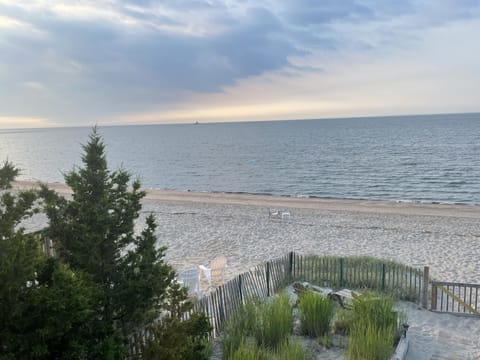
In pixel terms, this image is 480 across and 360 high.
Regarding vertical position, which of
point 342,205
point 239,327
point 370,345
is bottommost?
point 342,205

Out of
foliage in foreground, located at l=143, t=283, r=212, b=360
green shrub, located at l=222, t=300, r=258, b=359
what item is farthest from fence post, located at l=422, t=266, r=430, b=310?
foliage in foreground, located at l=143, t=283, r=212, b=360

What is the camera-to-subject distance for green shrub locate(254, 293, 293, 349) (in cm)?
752

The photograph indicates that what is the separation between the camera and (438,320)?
9.66 meters

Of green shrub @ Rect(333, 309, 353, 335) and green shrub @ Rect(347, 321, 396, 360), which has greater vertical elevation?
green shrub @ Rect(347, 321, 396, 360)

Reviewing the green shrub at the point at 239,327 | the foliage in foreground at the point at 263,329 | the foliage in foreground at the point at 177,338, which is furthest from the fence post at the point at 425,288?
the foliage in foreground at the point at 177,338

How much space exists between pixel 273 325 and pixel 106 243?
11.2 ft

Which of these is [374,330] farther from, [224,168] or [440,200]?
[224,168]

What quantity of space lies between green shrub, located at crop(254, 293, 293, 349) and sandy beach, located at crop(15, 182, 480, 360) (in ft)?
7.88

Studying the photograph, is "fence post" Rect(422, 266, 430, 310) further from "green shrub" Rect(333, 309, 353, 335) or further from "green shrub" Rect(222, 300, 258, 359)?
"green shrub" Rect(222, 300, 258, 359)

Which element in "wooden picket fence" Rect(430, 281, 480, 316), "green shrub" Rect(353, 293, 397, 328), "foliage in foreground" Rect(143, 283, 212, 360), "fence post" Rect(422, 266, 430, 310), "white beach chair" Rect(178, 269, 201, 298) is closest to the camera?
"foliage in foreground" Rect(143, 283, 212, 360)

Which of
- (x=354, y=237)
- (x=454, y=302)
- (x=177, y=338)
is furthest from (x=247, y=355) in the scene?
(x=354, y=237)

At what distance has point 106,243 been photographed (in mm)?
6273

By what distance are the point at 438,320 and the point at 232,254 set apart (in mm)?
8160

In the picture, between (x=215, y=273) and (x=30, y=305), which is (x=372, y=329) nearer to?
(x=30, y=305)
